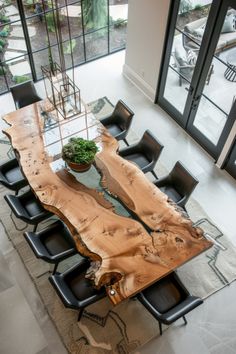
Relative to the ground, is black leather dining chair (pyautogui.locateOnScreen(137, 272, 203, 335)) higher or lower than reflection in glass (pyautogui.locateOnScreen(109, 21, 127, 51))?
lower

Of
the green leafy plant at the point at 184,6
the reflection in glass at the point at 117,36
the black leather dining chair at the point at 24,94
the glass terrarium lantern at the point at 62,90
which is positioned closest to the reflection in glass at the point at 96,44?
the reflection in glass at the point at 117,36

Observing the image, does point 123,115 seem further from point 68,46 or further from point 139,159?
point 68,46

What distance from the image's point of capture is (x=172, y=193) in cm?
489

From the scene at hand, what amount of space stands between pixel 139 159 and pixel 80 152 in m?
1.25

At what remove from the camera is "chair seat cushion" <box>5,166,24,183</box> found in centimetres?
501

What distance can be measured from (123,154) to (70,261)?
163 cm

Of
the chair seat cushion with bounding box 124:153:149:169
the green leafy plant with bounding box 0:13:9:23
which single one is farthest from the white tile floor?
the green leafy plant with bounding box 0:13:9:23

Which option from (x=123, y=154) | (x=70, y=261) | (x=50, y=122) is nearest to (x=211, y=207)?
(x=123, y=154)

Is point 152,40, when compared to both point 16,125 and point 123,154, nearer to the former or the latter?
point 123,154

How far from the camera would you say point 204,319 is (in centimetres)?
438

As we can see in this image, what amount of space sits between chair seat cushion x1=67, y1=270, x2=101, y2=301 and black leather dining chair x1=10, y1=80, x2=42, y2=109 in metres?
2.79

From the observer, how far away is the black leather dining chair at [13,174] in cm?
479

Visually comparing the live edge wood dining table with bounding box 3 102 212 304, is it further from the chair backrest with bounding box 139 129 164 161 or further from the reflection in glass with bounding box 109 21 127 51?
the reflection in glass with bounding box 109 21 127 51

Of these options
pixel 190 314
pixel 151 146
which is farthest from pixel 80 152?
pixel 190 314
